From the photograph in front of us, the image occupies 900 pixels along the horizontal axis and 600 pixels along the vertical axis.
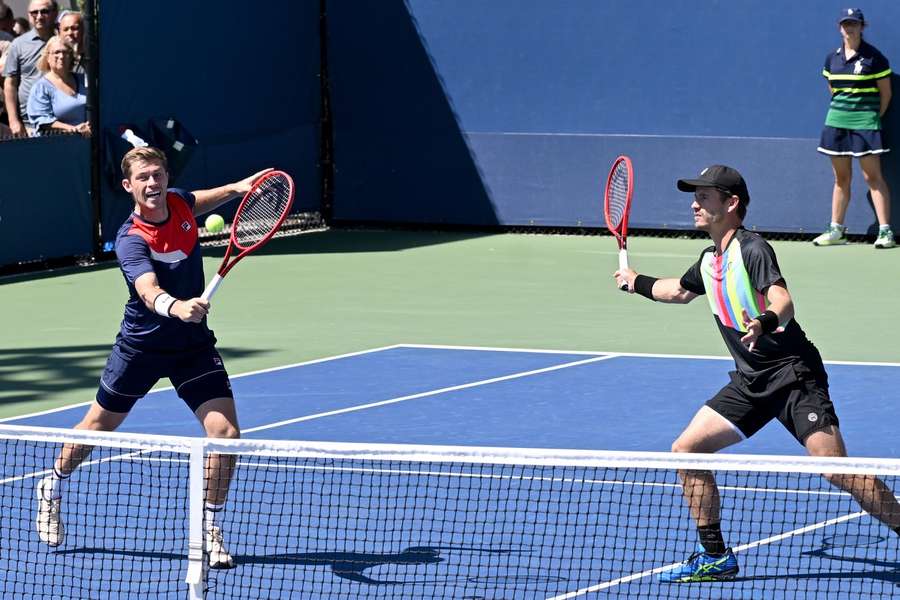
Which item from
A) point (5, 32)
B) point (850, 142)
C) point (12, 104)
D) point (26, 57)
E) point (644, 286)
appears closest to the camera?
point (644, 286)

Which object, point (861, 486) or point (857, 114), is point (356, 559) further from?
point (857, 114)

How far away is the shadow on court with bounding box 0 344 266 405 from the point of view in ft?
33.9

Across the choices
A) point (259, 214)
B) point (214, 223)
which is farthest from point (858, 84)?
point (214, 223)

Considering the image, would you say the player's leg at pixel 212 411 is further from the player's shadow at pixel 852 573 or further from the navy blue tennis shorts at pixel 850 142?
the navy blue tennis shorts at pixel 850 142

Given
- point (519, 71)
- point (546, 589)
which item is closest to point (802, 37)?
point (519, 71)

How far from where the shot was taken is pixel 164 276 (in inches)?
272

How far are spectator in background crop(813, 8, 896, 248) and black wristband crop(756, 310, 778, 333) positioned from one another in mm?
10109

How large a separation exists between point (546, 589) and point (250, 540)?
137cm

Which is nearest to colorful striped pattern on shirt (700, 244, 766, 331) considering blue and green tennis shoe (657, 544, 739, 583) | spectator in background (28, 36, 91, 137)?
blue and green tennis shoe (657, 544, 739, 583)

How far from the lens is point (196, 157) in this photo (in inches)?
669

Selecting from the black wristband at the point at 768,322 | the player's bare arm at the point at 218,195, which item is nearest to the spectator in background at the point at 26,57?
the player's bare arm at the point at 218,195

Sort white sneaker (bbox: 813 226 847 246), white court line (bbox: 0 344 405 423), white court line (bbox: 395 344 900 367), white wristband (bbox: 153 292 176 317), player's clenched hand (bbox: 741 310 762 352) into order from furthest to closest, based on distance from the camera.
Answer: white sneaker (bbox: 813 226 847 246), white court line (bbox: 395 344 900 367), white court line (bbox: 0 344 405 423), white wristband (bbox: 153 292 176 317), player's clenched hand (bbox: 741 310 762 352)

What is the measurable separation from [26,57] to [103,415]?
358 inches

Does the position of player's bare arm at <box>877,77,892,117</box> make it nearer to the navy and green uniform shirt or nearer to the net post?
the navy and green uniform shirt
